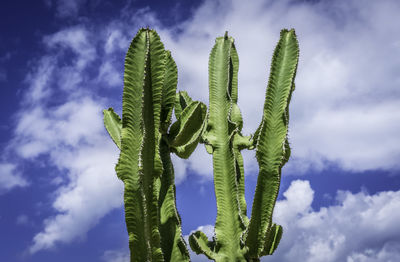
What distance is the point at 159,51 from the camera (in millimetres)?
3783

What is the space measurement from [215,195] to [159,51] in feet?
5.47

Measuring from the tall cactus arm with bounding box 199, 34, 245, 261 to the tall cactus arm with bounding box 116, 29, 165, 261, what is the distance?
3.46 feet

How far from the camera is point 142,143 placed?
3520 mm

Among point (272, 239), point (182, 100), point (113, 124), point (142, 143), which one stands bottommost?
point (272, 239)

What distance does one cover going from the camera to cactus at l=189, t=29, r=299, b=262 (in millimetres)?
4230

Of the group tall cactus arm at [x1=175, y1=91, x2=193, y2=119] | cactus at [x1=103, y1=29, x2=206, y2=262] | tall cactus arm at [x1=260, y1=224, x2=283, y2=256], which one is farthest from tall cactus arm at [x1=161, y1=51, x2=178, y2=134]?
tall cactus arm at [x1=260, y1=224, x2=283, y2=256]

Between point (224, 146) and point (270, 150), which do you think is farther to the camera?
point (224, 146)

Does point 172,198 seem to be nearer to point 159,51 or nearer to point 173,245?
point 173,245

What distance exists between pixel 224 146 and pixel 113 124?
124 centimetres

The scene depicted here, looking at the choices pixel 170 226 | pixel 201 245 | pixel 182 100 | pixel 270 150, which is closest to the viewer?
pixel 170 226

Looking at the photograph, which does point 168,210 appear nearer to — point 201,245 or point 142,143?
point 201,245

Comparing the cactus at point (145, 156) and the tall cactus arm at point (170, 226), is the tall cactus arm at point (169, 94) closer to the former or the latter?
the tall cactus arm at point (170, 226)

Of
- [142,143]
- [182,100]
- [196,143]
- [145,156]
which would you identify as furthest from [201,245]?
[182,100]

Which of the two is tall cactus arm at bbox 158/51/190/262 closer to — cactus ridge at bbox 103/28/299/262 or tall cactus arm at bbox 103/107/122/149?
cactus ridge at bbox 103/28/299/262
